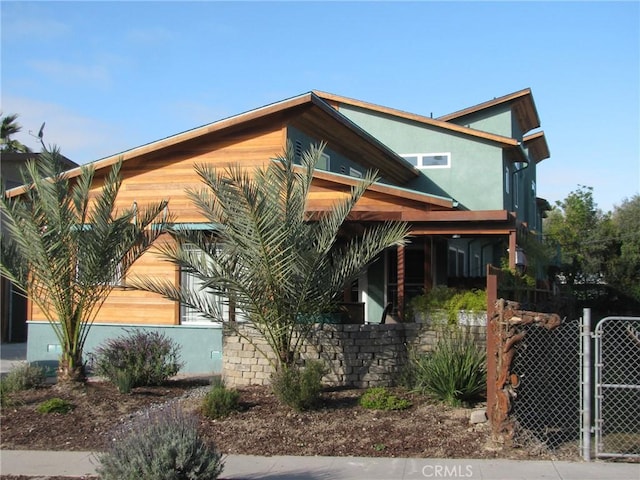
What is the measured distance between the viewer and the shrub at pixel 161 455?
19.6ft

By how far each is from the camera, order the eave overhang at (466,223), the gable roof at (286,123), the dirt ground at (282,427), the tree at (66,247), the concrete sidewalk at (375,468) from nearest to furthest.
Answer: the concrete sidewalk at (375,468) → the dirt ground at (282,427) → the tree at (66,247) → the eave overhang at (466,223) → the gable roof at (286,123)

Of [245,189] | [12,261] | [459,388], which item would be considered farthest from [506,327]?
[12,261]

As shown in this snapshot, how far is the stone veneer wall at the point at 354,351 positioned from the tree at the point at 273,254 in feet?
2.55

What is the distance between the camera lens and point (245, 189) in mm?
9758

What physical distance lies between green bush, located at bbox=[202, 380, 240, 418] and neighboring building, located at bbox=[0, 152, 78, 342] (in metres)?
13.0

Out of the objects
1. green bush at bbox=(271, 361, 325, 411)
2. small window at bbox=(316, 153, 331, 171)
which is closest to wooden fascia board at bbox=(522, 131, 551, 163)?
small window at bbox=(316, 153, 331, 171)

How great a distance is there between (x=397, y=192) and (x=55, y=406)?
7.16 metres

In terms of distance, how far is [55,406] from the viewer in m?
10.3

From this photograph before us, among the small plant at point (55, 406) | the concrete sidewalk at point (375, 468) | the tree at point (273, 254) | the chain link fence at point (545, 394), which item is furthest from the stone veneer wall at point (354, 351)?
the concrete sidewalk at point (375, 468)

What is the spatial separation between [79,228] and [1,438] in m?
3.61

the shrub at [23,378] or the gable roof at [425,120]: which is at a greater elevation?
the gable roof at [425,120]

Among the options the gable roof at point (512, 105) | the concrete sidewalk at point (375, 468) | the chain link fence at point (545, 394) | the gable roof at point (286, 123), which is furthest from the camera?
the gable roof at point (512, 105)

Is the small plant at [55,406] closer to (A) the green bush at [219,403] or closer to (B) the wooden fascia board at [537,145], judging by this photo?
(A) the green bush at [219,403]

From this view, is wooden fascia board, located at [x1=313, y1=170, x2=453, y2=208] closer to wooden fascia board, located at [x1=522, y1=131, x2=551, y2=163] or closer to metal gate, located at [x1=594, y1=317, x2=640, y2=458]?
metal gate, located at [x1=594, y1=317, x2=640, y2=458]
